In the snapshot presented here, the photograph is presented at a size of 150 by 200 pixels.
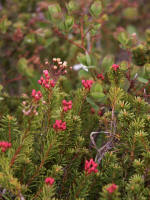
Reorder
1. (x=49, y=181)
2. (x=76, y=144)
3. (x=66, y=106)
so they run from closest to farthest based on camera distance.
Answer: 1. (x=49, y=181)
2. (x=66, y=106)
3. (x=76, y=144)

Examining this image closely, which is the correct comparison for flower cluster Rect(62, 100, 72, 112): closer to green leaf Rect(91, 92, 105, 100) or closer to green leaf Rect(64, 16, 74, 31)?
green leaf Rect(91, 92, 105, 100)

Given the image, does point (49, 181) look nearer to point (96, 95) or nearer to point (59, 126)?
point (59, 126)

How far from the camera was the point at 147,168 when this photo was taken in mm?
939

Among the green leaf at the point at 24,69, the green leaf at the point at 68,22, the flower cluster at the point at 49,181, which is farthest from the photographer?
the green leaf at the point at 24,69

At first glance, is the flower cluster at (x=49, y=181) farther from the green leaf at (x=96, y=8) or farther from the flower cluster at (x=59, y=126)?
the green leaf at (x=96, y=8)

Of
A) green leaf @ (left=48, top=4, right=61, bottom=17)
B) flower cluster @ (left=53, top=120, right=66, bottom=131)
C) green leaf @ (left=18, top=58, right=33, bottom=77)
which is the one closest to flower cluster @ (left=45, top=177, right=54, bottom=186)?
flower cluster @ (left=53, top=120, right=66, bottom=131)

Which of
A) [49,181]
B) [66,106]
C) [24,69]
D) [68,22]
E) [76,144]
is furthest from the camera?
[24,69]

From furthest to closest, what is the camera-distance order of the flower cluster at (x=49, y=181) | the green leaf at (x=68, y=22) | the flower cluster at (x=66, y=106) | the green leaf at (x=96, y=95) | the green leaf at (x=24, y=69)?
the green leaf at (x=24, y=69)
the green leaf at (x=68, y=22)
the green leaf at (x=96, y=95)
the flower cluster at (x=66, y=106)
the flower cluster at (x=49, y=181)

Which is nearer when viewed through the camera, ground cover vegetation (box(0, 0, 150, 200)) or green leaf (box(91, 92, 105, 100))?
ground cover vegetation (box(0, 0, 150, 200))

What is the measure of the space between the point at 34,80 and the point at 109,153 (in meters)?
1.27

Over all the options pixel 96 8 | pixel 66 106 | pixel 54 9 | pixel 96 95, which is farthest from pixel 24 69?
pixel 66 106

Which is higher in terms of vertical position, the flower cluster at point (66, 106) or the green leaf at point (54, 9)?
the green leaf at point (54, 9)

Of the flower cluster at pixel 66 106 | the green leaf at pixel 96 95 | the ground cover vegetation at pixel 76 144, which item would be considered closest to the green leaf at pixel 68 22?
the ground cover vegetation at pixel 76 144

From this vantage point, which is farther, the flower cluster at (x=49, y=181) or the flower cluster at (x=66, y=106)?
the flower cluster at (x=66, y=106)
